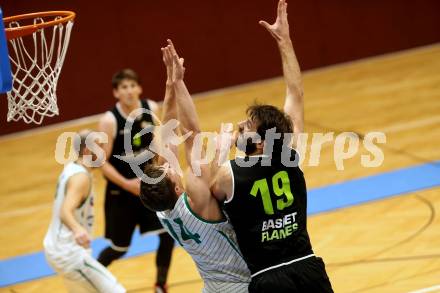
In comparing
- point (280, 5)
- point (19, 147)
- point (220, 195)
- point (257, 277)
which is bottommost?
point (19, 147)

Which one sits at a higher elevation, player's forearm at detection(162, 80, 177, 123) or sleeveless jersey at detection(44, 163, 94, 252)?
player's forearm at detection(162, 80, 177, 123)

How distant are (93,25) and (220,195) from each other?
1045 cm

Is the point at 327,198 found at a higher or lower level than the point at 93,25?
lower

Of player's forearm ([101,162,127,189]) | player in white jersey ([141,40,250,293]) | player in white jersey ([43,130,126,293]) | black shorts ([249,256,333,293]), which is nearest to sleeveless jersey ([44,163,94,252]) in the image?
player in white jersey ([43,130,126,293])

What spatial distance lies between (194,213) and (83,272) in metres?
1.64

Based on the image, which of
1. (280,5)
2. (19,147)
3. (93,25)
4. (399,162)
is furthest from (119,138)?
(93,25)

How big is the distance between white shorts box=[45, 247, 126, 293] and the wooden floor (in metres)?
1.51

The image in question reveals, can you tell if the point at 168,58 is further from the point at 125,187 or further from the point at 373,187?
the point at 373,187

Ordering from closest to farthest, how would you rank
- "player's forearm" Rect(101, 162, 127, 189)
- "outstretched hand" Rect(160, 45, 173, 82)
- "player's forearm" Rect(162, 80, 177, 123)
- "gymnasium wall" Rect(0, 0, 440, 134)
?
"outstretched hand" Rect(160, 45, 173, 82) < "player's forearm" Rect(162, 80, 177, 123) < "player's forearm" Rect(101, 162, 127, 189) < "gymnasium wall" Rect(0, 0, 440, 134)

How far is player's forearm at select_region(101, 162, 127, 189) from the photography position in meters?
7.55

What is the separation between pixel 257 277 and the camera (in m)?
5.04

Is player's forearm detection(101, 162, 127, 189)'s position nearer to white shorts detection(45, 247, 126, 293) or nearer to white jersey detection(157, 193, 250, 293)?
white shorts detection(45, 247, 126, 293)

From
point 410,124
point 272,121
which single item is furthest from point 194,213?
point 410,124

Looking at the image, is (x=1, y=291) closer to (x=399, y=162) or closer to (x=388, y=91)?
(x=399, y=162)
